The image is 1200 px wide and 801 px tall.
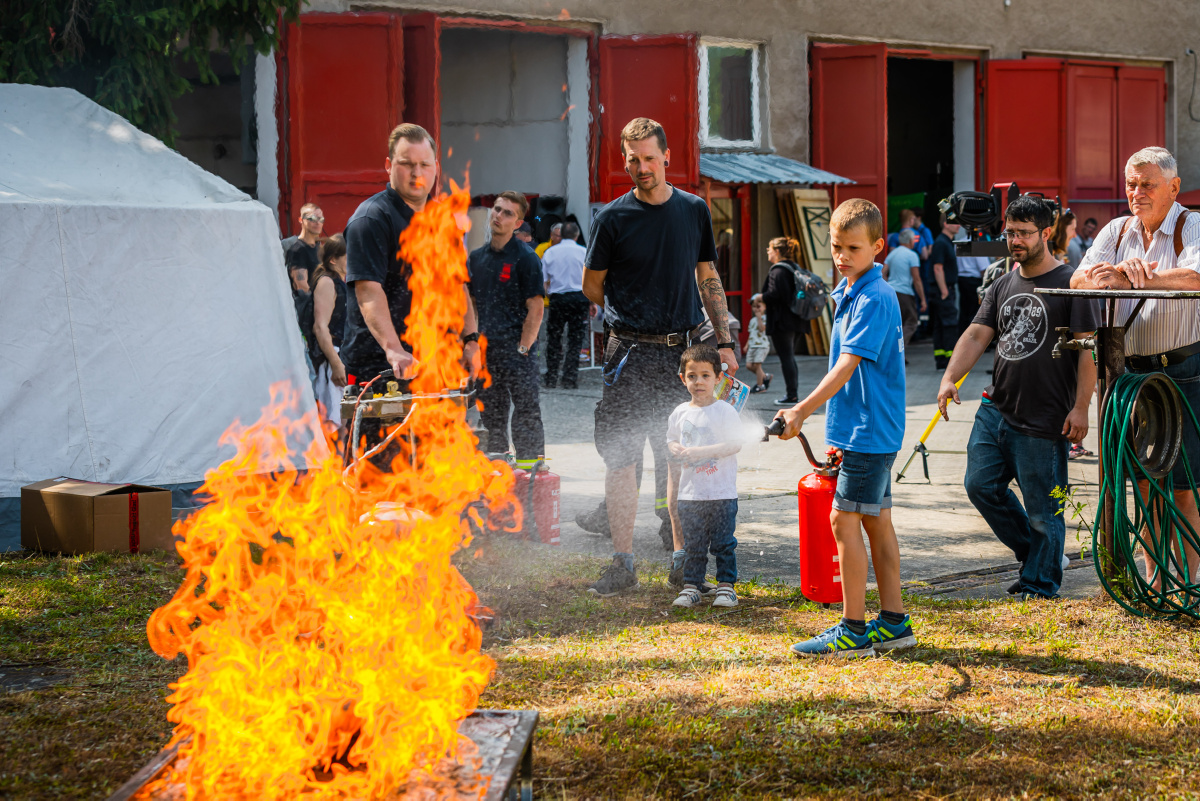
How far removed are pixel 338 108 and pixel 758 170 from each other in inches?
244

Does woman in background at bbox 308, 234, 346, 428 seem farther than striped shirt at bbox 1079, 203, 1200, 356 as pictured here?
Yes

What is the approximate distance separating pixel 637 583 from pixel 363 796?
9.45ft

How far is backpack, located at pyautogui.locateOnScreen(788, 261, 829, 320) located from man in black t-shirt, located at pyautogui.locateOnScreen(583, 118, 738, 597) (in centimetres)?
671

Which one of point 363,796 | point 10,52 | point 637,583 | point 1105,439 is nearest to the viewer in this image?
point 363,796

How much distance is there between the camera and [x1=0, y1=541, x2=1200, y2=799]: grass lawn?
11.1 ft

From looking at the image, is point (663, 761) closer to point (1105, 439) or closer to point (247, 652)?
point (247, 652)

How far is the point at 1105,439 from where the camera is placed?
4.86m

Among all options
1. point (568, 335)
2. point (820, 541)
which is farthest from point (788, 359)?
point (820, 541)

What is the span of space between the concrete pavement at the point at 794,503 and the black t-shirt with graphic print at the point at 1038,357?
2.83 ft

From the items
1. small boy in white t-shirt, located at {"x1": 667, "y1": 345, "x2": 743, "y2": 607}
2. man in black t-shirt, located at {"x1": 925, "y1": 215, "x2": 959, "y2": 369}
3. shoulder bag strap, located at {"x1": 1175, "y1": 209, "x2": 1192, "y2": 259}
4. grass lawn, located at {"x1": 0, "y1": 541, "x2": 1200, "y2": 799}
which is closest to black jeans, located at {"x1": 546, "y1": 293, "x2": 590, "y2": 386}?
man in black t-shirt, located at {"x1": 925, "y1": 215, "x2": 959, "y2": 369}

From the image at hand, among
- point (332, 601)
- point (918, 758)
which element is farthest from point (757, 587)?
point (332, 601)

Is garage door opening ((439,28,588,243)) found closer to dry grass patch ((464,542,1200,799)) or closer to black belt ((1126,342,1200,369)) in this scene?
black belt ((1126,342,1200,369))

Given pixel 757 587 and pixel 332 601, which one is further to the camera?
pixel 757 587

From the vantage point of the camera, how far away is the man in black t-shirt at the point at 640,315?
18.1 feet
